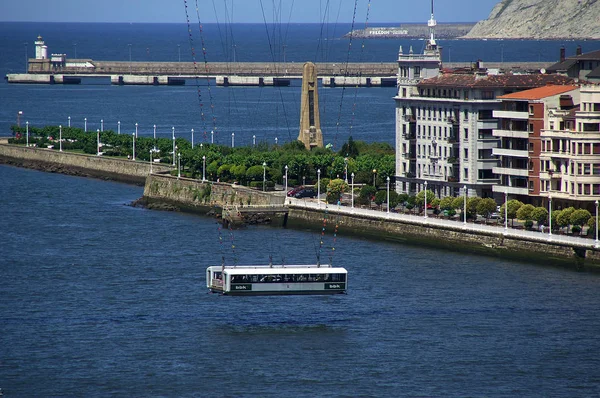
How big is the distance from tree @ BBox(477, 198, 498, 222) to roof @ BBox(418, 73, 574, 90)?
930 cm

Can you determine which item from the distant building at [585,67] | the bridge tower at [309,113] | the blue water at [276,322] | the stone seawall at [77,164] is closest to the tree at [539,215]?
the blue water at [276,322]

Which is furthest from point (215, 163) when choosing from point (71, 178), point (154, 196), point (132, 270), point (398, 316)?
point (398, 316)

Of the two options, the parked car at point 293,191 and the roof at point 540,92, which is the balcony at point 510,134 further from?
the parked car at point 293,191

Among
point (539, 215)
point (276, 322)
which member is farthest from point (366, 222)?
point (276, 322)

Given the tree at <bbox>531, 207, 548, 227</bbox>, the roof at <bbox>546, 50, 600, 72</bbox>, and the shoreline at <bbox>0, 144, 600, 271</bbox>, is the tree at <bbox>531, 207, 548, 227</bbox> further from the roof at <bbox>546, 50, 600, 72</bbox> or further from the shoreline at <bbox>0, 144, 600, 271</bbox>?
the roof at <bbox>546, 50, 600, 72</bbox>

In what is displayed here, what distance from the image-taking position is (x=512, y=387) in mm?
56938

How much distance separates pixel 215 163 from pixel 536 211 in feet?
110

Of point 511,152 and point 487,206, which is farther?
point 511,152

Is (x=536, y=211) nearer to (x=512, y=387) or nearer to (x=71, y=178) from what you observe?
(x=512, y=387)

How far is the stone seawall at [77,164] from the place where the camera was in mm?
124000

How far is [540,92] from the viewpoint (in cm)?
9219

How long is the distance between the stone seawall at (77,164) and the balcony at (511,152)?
33.7 meters

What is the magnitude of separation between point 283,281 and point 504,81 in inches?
1358

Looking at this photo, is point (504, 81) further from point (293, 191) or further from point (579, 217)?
point (293, 191)
